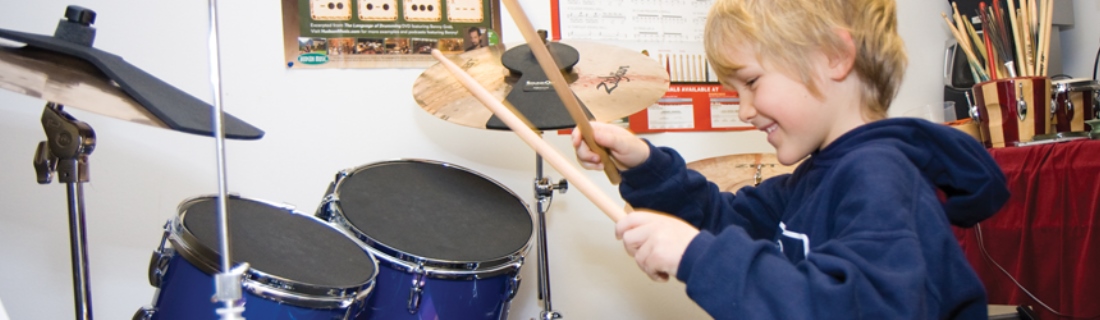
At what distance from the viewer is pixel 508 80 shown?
1437 mm

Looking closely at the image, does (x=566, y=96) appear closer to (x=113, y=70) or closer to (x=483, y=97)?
(x=483, y=97)

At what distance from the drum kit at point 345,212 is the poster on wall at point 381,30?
10.9 inches

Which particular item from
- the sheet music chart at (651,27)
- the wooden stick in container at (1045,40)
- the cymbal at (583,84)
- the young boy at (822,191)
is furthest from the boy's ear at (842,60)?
the sheet music chart at (651,27)

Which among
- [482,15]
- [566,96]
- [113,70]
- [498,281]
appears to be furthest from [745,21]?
[482,15]

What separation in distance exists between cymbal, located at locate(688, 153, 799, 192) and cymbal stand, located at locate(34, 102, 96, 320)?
106 centimetres

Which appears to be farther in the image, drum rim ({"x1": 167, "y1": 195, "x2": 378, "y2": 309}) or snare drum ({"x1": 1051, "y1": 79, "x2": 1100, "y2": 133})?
snare drum ({"x1": 1051, "y1": 79, "x2": 1100, "y2": 133})

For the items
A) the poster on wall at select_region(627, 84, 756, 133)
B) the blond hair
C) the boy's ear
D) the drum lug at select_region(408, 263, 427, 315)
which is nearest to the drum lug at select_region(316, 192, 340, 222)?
the drum lug at select_region(408, 263, 427, 315)

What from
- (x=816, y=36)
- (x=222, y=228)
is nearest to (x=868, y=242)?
(x=816, y=36)

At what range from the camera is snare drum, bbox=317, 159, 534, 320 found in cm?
113

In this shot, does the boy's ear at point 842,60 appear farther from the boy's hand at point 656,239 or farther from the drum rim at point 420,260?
the drum rim at point 420,260

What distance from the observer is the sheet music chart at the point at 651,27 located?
6.12 feet

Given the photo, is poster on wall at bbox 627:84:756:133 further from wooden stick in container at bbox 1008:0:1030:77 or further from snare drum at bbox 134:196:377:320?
snare drum at bbox 134:196:377:320

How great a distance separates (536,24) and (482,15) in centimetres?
13

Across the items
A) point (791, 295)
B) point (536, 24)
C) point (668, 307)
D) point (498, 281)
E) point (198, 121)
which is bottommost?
point (668, 307)
